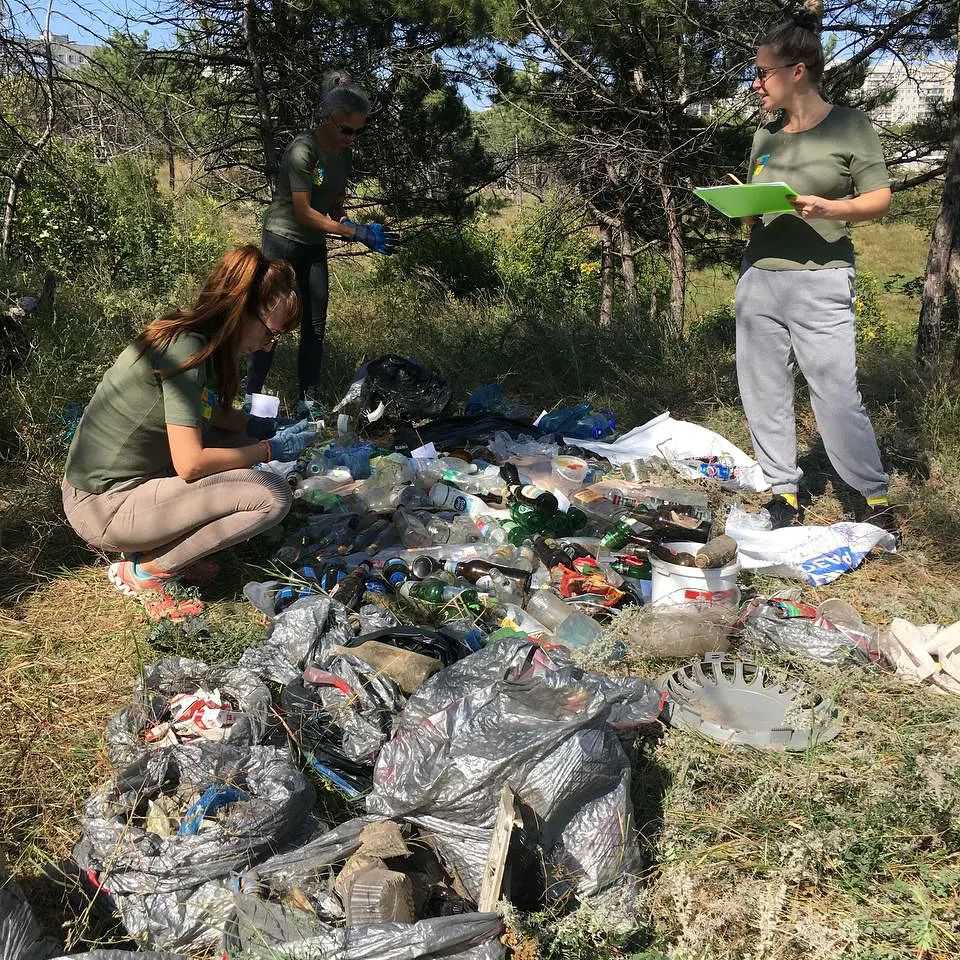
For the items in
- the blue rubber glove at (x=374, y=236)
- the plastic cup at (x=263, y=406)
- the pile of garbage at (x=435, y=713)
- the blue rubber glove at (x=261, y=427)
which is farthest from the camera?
the blue rubber glove at (x=374, y=236)

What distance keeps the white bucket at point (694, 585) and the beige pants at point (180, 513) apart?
4.67ft

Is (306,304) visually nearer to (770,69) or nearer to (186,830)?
(770,69)

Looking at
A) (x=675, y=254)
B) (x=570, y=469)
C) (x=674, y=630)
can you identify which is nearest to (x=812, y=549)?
(x=674, y=630)

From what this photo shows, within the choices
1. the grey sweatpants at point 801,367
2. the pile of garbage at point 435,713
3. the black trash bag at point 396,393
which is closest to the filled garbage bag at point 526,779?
the pile of garbage at point 435,713

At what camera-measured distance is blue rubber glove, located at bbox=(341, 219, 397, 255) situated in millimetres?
4867

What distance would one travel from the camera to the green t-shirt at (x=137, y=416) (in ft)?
9.64

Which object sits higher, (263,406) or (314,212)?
(314,212)

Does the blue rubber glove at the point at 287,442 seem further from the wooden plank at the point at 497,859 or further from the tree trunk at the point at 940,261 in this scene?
the tree trunk at the point at 940,261

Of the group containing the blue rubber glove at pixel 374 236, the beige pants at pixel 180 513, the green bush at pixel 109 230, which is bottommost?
the beige pants at pixel 180 513

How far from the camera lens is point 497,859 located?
70.6 inches

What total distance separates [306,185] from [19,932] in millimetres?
3873

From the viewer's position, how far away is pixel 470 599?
3.24 metres

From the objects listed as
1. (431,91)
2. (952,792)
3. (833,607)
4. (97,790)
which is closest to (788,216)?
(833,607)

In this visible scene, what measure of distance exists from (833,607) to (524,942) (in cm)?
191
